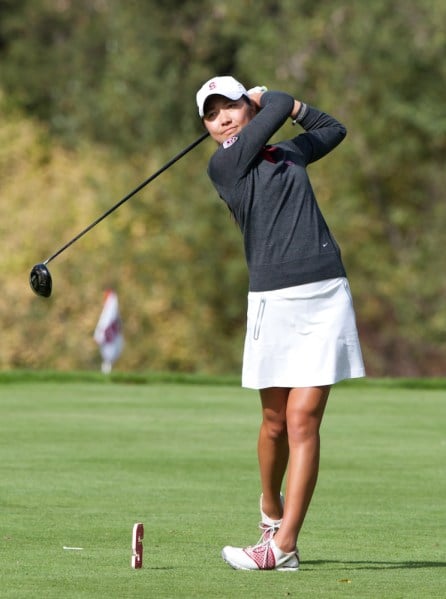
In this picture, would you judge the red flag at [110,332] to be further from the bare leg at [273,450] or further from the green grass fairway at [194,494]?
the bare leg at [273,450]

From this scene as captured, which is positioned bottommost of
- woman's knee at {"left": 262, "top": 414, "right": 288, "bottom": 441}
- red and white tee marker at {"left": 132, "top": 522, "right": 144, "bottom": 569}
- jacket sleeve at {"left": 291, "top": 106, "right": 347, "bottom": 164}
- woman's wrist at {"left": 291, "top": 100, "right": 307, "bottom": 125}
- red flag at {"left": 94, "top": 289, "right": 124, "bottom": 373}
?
red flag at {"left": 94, "top": 289, "right": 124, "bottom": 373}

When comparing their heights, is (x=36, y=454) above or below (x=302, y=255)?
below

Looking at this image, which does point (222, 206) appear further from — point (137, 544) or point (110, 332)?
point (137, 544)

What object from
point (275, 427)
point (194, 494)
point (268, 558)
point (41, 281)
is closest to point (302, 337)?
point (275, 427)

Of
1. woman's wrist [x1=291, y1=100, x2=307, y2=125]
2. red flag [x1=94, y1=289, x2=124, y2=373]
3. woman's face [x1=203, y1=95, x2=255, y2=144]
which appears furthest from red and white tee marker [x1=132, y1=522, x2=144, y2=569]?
red flag [x1=94, y1=289, x2=124, y2=373]

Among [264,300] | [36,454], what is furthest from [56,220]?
[264,300]

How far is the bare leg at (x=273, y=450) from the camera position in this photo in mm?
5434

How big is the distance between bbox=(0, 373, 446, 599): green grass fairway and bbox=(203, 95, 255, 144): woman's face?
1504mm

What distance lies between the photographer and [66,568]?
4.97 meters

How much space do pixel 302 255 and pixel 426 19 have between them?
3604 cm

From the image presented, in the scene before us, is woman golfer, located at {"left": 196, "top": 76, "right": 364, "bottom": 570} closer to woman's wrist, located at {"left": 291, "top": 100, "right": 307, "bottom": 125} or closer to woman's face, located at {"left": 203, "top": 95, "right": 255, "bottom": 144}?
woman's face, located at {"left": 203, "top": 95, "right": 255, "bottom": 144}

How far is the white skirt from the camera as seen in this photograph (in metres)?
5.26

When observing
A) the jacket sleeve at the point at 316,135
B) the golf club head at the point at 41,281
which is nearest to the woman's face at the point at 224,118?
the jacket sleeve at the point at 316,135

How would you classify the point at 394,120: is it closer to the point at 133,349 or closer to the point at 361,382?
the point at 133,349
